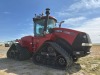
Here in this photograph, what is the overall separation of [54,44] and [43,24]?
2.22m

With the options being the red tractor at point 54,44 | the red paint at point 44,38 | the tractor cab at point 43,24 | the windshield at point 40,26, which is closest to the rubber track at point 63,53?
the red tractor at point 54,44

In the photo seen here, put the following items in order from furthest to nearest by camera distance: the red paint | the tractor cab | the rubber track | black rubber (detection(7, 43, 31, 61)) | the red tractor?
black rubber (detection(7, 43, 31, 61))
the tractor cab
the red paint
the red tractor
the rubber track

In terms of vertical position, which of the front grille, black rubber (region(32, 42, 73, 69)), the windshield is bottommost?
black rubber (region(32, 42, 73, 69))

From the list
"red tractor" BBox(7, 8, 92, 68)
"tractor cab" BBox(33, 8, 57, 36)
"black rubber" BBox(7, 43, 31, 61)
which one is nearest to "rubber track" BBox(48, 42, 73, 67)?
"red tractor" BBox(7, 8, 92, 68)

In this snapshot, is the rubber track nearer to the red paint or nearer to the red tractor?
the red tractor

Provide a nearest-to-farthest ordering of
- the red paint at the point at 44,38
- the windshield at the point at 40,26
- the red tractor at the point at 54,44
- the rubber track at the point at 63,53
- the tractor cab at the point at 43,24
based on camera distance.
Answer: the rubber track at the point at 63,53
the red tractor at the point at 54,44
the red paint at the point at 44,38
the tractor cab at the point at 43,24
the windshield at the point at 40,26

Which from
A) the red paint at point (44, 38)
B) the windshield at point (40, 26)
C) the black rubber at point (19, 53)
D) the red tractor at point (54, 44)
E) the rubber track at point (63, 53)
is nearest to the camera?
the rubber track at point (63, 53)

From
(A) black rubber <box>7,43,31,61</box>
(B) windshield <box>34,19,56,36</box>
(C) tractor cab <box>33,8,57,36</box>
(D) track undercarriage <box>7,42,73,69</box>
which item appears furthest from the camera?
(A) black rubber <box>7,43,31,61</box>

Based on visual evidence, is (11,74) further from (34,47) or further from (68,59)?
(34,47)

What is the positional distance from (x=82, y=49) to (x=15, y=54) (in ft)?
19.7

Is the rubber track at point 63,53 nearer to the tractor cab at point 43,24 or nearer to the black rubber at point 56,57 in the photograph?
the black rubber at point 56,57

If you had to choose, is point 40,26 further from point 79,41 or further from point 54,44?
point 79,41

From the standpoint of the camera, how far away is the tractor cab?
1319cm

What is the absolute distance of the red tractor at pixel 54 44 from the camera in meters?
11.6
